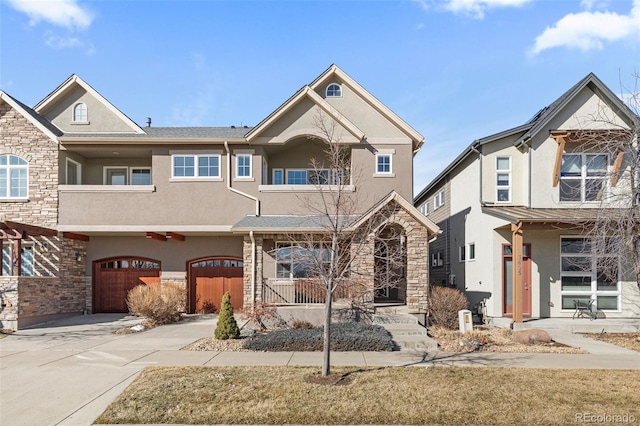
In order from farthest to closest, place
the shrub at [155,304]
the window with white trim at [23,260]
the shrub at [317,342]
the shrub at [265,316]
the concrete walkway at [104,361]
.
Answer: the window with white trim at [23,260]
the shrub at [155,304]
the shrub at [265,316]
the shrub at [317,342]
the concrete walkway at [104,361]

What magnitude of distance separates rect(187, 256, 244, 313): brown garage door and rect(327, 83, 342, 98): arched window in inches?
319

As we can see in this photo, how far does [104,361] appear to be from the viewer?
9500 mm

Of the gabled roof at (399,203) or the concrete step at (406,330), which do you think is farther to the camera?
the gabled roof at (399,203)

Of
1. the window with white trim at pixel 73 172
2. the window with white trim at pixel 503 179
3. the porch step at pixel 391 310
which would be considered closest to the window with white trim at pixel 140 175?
the window with white trim at pixel 73 172

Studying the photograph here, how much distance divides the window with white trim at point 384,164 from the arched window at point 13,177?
14139 millimetres

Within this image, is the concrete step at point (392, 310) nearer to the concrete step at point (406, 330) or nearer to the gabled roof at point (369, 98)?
the concrete step at point (406, 330)

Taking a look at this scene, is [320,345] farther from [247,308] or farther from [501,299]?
[501,299]

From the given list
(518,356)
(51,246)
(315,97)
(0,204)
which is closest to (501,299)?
(518,356)

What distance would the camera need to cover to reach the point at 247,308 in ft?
45.6

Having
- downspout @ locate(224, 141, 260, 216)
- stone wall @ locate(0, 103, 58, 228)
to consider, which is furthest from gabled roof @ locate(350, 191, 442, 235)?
stone wall @ locate(0, 103, 58, 228)

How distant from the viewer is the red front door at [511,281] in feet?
50.1

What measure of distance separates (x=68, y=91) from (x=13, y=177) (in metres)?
4.24

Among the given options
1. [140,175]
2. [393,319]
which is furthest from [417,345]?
[140,175]

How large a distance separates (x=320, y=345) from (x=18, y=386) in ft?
21.0
